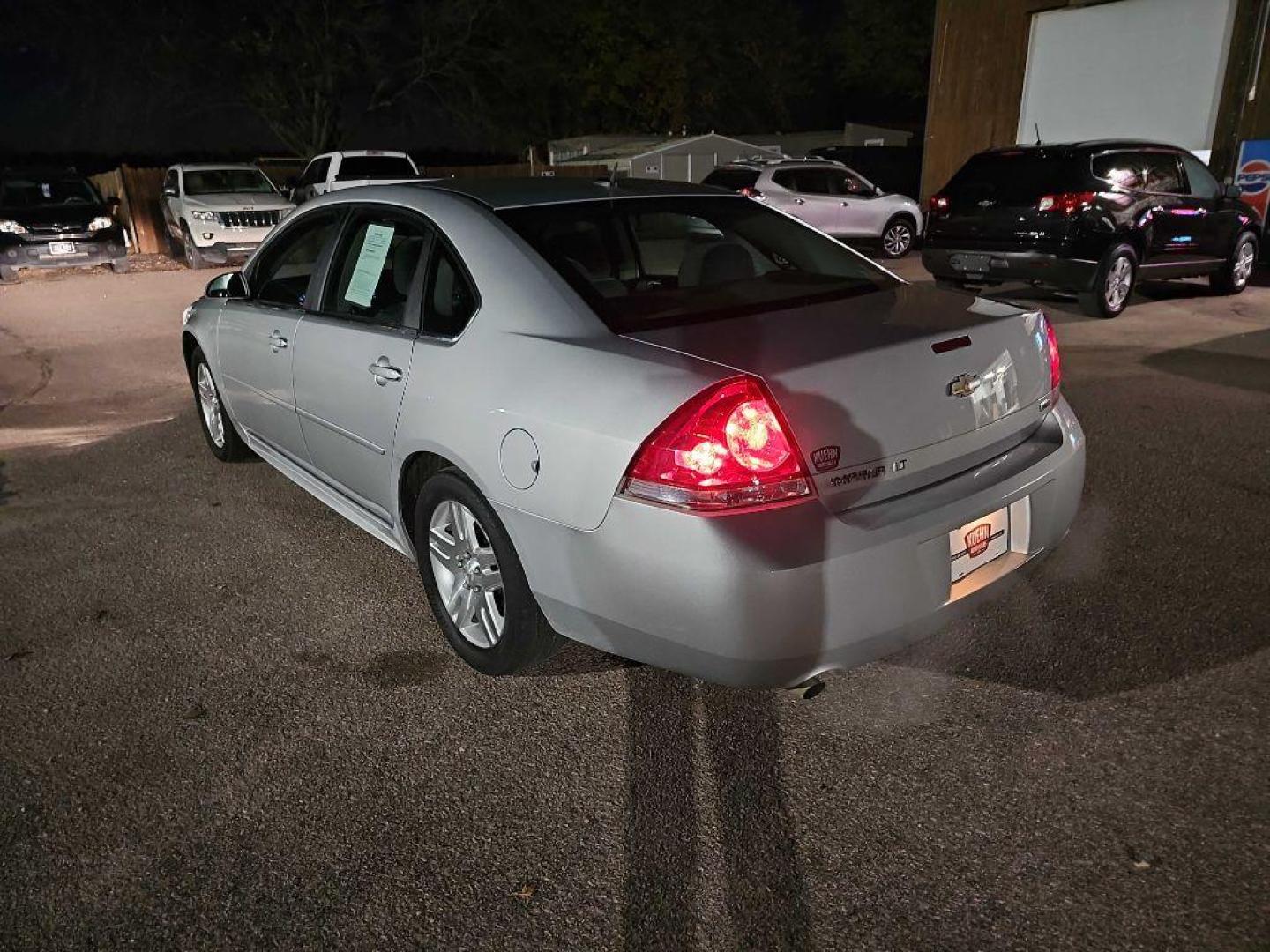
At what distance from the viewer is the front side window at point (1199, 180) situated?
10242mm

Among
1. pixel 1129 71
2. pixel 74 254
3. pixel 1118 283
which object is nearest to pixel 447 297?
pixel 1118 283

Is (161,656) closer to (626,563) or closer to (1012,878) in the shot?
(626,563)

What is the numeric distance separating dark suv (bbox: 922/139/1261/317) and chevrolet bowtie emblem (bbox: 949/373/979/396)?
7290mm

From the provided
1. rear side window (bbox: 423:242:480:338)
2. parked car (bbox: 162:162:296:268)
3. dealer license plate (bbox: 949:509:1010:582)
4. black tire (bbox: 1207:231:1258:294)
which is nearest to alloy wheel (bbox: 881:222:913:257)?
black tire (bbox: 1207:231:1258:294)

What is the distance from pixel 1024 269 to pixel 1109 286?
84 centimetres

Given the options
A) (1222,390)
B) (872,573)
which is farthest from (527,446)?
(1222,390)

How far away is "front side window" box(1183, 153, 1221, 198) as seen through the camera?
1024cm

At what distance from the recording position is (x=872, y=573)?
96.2 inches

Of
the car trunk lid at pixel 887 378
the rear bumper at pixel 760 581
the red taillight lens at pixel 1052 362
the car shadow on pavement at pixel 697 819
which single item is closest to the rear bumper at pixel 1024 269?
the red taillight lens at pixel 1052 362

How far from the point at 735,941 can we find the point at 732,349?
4.73ft

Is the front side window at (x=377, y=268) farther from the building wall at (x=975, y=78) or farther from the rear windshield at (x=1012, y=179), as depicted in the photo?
the building wall at (x=975, y=78)

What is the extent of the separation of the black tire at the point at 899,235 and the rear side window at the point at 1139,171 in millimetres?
6261

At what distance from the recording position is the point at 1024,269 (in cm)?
941

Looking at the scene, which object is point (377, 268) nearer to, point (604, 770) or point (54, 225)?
point (604, 770)
